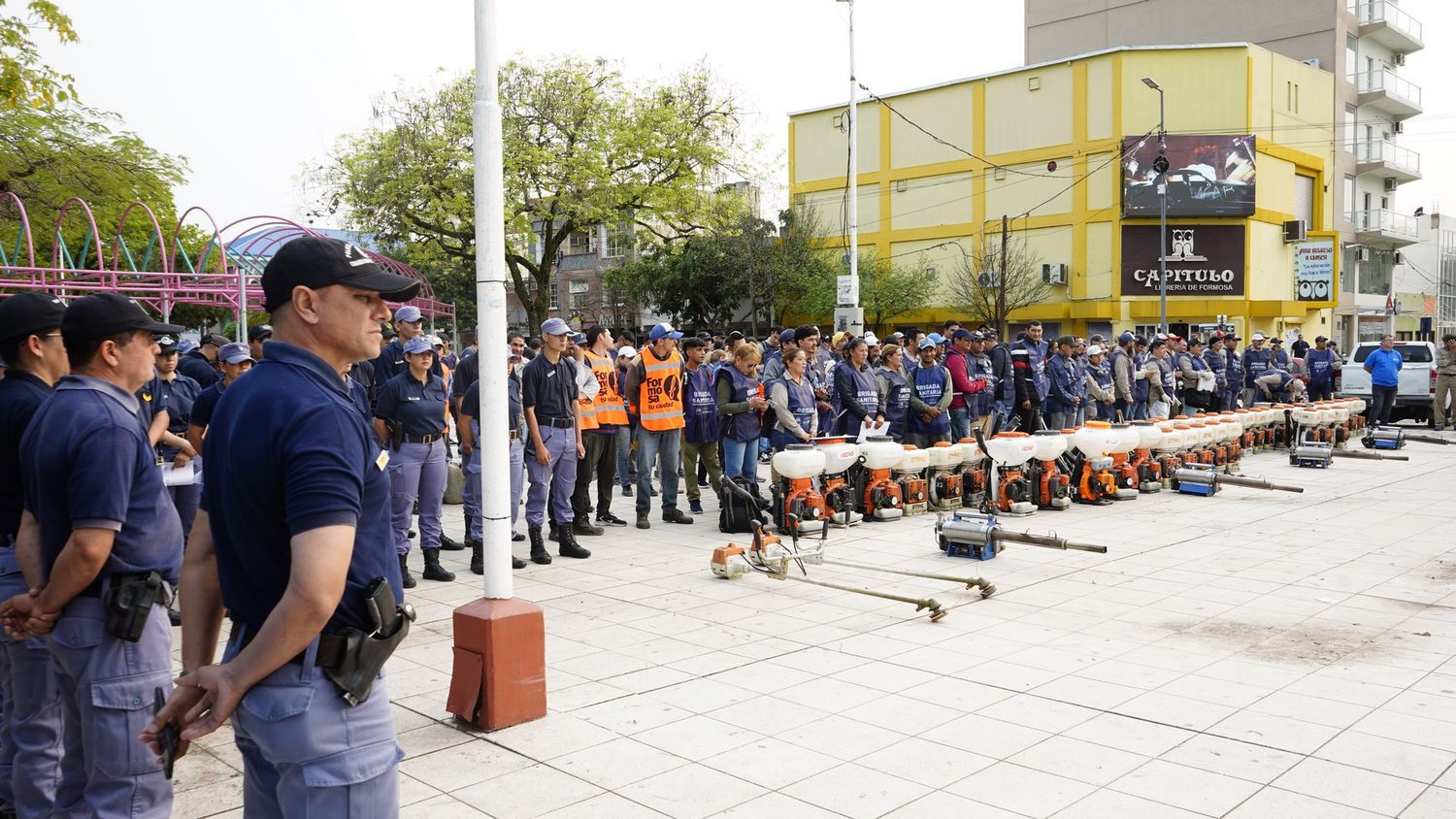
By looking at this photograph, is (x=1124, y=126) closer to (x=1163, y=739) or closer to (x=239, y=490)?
(x=1163, y=739)

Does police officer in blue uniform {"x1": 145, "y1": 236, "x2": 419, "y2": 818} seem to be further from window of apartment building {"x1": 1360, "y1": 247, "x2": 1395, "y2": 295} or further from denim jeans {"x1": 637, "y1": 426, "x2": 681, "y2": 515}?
window of apartment building {"x1": 1360, "y1": 247, "x2": 1395, "y2": 295}

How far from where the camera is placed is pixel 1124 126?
38656 millimetres

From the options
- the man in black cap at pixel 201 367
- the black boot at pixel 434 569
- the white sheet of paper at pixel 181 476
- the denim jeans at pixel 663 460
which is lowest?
the black boot at pixel 434 569

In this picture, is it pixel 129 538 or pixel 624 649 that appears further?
pixel 624 649

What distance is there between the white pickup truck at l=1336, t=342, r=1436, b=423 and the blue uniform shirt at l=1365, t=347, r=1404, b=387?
5.69 ft

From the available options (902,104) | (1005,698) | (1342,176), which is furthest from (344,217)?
A: (1342,176)

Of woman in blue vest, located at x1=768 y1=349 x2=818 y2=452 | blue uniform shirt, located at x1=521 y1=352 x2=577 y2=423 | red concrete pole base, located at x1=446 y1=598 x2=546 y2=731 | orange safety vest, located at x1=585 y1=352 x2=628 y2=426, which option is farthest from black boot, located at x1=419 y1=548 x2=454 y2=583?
woman in blue vest, located at x1=768 y1=349 x2=818 y2=452

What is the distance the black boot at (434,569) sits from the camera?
28.6ft

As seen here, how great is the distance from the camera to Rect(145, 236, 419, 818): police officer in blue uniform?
7.73 feet

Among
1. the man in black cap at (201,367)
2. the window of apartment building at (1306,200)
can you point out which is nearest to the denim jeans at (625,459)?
the man in black cap at (201,367)

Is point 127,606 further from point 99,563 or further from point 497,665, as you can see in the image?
point 497,665

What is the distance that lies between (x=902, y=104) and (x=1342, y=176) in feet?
66.1

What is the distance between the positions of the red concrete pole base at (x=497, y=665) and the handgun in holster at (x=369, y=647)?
2593 millimetres

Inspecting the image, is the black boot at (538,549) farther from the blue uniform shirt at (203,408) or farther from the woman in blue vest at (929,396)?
the woman in blue vest at (929,396)
